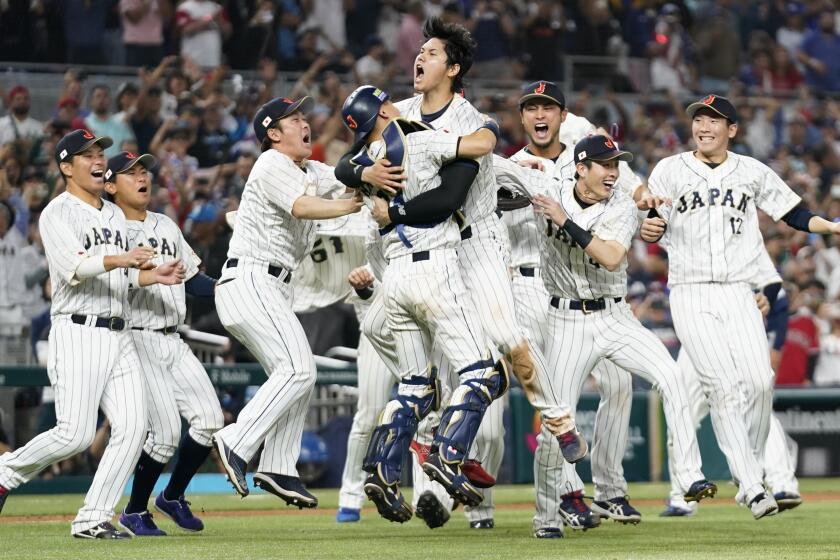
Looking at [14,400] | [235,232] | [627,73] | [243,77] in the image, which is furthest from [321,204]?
[627,73]

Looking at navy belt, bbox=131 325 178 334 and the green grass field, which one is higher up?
navy belt, bbox=131 325 178 334

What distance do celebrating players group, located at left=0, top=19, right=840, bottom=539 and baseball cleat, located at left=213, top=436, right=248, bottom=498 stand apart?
0.6 inches

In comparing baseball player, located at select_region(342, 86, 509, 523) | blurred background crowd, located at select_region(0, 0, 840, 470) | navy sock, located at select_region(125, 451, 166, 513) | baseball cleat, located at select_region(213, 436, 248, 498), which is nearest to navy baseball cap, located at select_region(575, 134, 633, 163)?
baseball player, located at select_region(342, 86, 509, 523)

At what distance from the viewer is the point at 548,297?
811cm

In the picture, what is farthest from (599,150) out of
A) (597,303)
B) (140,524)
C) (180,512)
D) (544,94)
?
(140,524)

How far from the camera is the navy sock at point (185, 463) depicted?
26.2 feet

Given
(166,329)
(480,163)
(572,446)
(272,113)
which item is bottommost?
(572,446)

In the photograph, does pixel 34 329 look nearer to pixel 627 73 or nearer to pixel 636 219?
pixel 636 219

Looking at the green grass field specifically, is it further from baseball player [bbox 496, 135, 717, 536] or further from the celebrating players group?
baseball player [bbox 496, 135, 717, 536]

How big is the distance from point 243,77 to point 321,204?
9.19 metres

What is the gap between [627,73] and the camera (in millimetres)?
19594

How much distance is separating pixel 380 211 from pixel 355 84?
33.5 feet

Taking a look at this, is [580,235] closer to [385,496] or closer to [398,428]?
[398,428]

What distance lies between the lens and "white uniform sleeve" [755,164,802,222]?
8133 mm
